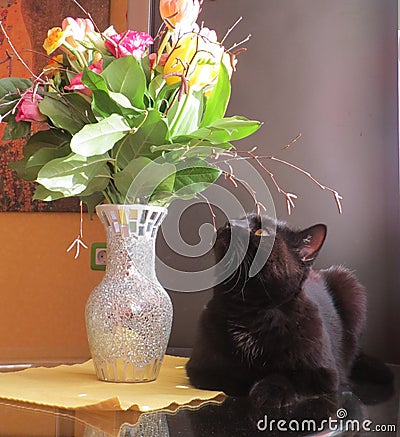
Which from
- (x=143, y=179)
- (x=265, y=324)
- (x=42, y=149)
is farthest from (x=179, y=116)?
(x=265, y=324)

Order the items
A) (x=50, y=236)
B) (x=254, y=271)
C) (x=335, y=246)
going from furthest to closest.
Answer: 1. (x=50, y=236)
2. (x=335, y=246)
3. (x=254, y=271)

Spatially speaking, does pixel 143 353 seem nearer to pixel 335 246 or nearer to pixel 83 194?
pixel 83 194

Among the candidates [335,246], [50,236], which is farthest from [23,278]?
[335,246]

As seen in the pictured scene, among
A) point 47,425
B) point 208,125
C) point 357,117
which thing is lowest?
point 47,425

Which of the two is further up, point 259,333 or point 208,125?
point 208,125

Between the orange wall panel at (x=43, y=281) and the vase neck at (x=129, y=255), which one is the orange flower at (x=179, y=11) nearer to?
the vase neck at (x=129, y=255)

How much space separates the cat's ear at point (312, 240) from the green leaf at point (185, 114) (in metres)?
0.24

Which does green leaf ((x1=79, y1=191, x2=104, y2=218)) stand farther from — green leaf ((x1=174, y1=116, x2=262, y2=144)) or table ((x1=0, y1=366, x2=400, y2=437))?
table ((x1=0, y1=366, x2=400, y2=437))

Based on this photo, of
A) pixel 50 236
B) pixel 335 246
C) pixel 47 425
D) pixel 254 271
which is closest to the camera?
pixel 47 425

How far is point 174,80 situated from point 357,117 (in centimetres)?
55

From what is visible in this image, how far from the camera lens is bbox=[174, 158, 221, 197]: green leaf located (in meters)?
0.96

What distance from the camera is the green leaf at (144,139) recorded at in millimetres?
891

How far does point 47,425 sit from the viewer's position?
2.33 feet

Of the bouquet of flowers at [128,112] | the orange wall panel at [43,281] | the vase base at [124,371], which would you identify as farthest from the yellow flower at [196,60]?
the orange wall panel at [43,281]
